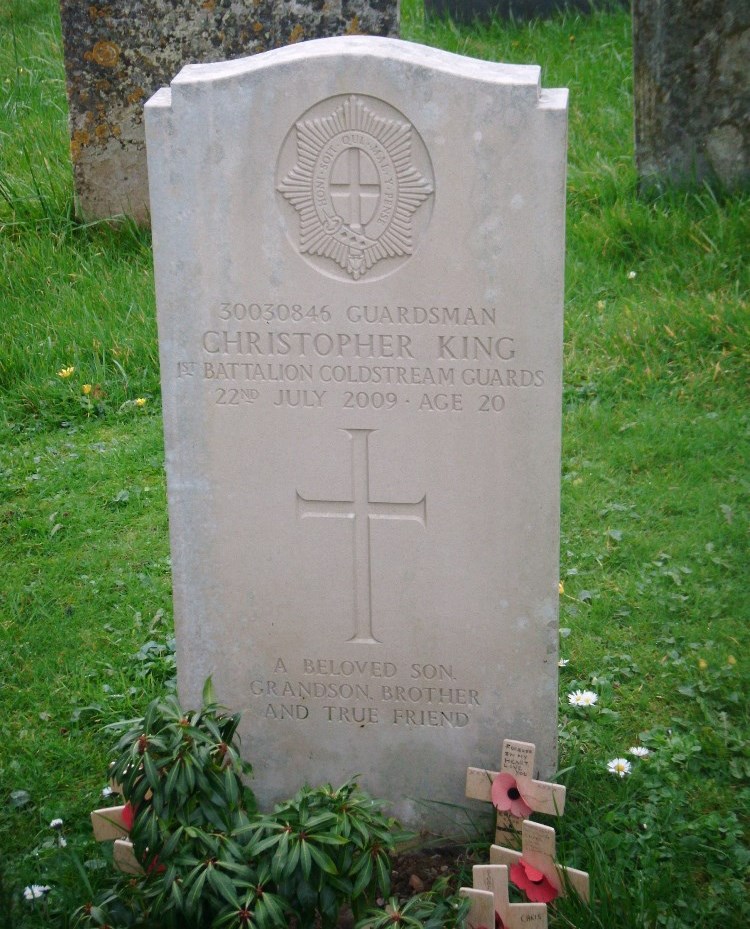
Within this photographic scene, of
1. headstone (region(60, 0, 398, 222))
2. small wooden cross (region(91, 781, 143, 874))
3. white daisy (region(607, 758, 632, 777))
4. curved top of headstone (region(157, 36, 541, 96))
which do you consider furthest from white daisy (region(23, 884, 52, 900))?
headstone (region(60, 0, 398, 222))

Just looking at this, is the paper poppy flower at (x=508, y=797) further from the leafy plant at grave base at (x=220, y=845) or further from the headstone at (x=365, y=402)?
the leafy plant at grave base at (x=220, y=845)

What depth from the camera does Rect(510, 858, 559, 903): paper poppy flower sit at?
2723 millimetres

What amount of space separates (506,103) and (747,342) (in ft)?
8.45

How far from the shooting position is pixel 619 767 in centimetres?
315

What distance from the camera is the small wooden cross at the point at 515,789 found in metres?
2.84

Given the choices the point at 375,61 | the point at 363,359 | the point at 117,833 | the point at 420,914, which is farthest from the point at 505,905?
the point at 375,61

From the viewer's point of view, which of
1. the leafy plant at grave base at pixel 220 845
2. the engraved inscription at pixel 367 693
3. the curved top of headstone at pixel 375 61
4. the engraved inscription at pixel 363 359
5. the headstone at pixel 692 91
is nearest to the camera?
the leafy plant at grave base at pixel 220 845

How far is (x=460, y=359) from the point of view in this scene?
2.72 metres

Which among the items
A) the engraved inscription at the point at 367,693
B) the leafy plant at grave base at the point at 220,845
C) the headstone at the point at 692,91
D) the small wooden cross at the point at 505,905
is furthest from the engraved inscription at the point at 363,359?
the headstone at the point at 692,91

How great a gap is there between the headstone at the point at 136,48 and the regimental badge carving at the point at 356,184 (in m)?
3.06

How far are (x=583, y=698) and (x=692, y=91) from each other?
330cm

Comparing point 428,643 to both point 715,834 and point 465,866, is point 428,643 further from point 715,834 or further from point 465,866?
point 715,834

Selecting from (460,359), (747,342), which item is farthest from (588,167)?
(460,359)

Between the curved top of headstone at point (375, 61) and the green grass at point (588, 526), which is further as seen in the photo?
the green grass at point (588, 526)
